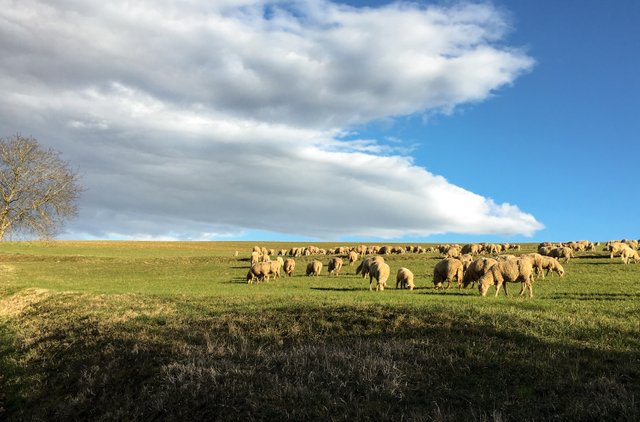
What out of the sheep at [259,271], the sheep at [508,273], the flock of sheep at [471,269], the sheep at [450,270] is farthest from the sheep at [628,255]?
the sheep at [259,271]

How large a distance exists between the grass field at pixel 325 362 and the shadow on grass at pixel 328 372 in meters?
0.04

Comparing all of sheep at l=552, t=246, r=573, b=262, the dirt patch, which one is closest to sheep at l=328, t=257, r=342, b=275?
sheep at l=552, t=246, r=573, b=262

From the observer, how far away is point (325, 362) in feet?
36.2

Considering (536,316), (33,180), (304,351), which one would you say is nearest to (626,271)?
(536,316)

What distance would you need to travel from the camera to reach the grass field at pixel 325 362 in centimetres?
909

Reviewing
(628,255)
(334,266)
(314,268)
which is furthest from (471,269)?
(628,255)

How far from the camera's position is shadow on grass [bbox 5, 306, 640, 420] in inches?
352

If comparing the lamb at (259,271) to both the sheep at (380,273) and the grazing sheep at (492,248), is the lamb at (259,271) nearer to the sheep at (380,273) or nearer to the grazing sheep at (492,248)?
the sheep at (380,273)

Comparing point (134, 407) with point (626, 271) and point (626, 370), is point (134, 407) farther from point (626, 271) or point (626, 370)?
point (626, 271)

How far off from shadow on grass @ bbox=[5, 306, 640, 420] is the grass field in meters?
0.04

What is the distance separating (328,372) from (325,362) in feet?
1.69

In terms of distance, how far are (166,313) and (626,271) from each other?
39.3m

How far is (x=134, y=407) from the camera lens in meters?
10.6

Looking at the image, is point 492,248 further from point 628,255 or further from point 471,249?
point 628,255
